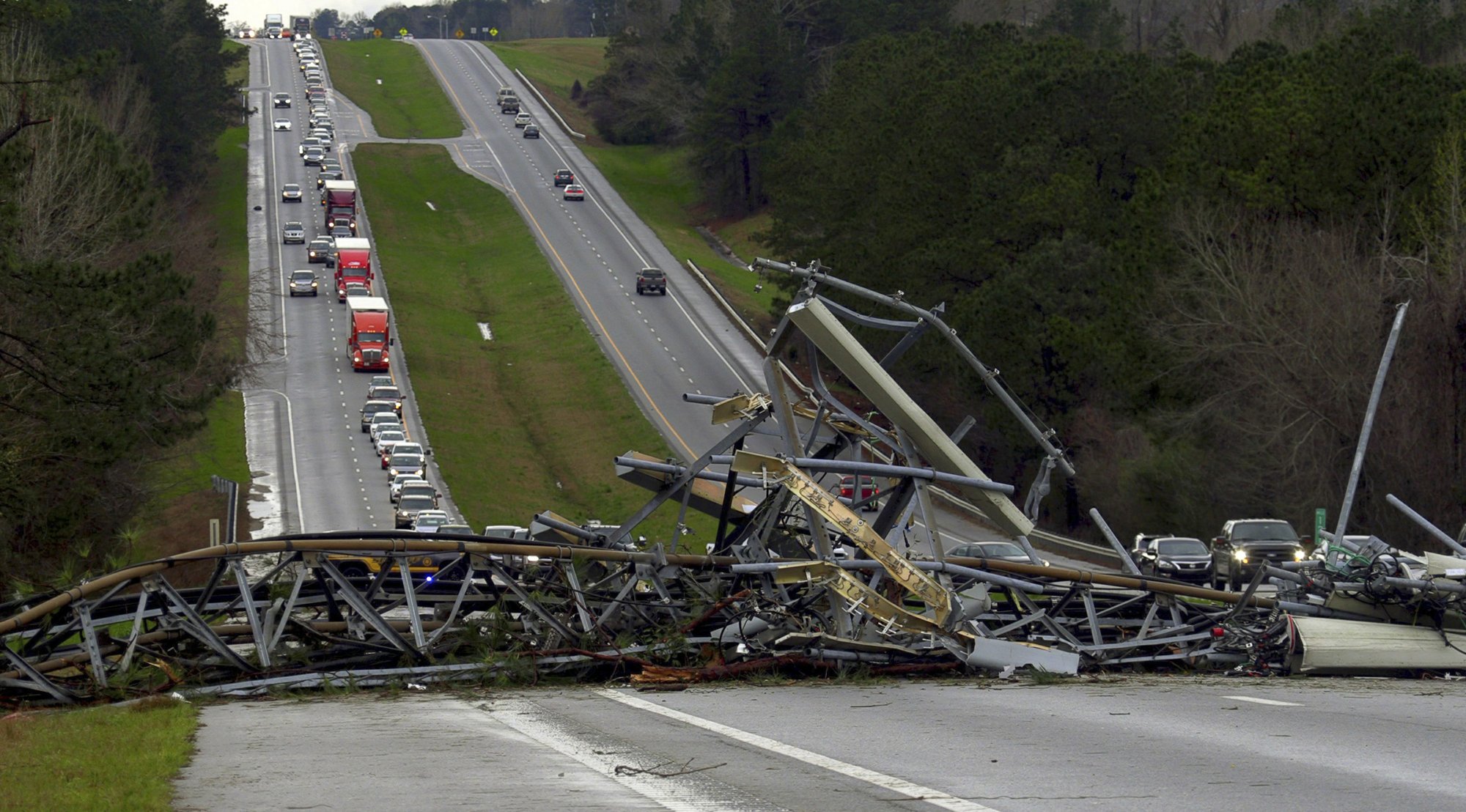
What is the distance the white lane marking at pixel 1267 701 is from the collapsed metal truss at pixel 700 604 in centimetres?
273

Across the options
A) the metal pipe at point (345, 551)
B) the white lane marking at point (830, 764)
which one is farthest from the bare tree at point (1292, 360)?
the white lane marking at point (830, 764)

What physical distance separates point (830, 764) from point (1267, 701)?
6449 millimetres

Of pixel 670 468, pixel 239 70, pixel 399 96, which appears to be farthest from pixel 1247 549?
pixel 239 70

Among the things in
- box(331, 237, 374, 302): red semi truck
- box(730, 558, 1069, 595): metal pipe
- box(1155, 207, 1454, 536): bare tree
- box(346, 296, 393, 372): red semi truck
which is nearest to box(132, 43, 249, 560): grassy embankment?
box(346, 296, 393, 372): red semi truck

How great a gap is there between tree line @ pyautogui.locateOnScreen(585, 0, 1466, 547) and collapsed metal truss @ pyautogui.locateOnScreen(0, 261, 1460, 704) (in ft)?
95.7

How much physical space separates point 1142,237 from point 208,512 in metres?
35.5

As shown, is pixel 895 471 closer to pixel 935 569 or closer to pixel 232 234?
pixel 935 569

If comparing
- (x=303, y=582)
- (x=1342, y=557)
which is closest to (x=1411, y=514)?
(x=1342, y=557)

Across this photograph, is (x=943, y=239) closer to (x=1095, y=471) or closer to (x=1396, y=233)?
(x=1095, y=471)

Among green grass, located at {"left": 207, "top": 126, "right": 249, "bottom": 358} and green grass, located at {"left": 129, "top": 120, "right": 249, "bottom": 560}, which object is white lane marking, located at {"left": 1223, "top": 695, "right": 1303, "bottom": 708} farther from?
green grass, located at {"left": 207, "top": 126, "right": 249, "bottom": 358}

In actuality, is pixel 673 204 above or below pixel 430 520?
above

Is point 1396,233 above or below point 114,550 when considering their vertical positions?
above

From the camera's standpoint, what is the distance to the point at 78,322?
102 feet

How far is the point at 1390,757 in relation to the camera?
43.6 ft
